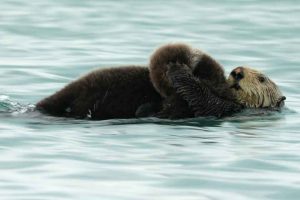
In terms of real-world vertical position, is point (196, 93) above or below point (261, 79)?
below

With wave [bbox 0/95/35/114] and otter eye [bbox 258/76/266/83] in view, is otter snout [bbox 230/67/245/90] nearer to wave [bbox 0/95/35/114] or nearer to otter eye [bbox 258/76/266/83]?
otter eye [bbox 258/76/266/83]

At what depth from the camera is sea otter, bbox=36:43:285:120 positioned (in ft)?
26.4

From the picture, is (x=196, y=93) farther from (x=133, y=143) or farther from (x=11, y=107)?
(x=11, y=107)

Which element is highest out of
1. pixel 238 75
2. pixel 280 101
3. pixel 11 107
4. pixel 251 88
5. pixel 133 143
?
pixel 238 75

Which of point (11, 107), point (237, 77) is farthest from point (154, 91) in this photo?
point (11, 107)

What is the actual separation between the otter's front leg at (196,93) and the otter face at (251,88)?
0.19 meters

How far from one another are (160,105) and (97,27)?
746cm

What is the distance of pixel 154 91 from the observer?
817cm

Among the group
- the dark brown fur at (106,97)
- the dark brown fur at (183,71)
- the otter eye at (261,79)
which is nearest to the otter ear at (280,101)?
the otter eye at (261,79)

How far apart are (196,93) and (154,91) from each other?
0.34 metres

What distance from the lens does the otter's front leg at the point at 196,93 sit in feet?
26.2

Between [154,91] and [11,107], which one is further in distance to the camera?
[11,107]

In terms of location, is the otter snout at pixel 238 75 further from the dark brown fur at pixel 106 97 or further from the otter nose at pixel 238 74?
the dark brown fur at pixel 106 97

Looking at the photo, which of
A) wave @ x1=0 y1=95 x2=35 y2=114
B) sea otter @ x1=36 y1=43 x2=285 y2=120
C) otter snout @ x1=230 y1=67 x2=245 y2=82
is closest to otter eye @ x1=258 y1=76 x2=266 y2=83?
otter snout @ x1=230 y1=67 x2=245 y2=82
